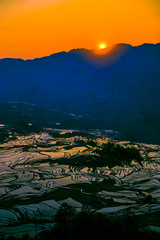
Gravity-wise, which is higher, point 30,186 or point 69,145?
point 69,145

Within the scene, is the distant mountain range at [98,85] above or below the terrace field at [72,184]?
above

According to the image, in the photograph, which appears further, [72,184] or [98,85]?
[98,85]

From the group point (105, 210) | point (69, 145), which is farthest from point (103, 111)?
point (105, 210)

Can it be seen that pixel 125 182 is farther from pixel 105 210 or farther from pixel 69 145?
pixel 69 145

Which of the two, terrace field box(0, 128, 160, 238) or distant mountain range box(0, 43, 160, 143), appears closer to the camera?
terrace field box(0, 128, 160, 238)

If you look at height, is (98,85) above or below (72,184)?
above

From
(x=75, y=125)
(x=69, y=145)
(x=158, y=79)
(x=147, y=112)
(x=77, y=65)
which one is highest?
(x=77, y=65)

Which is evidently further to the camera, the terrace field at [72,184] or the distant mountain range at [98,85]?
the distant mountain range at [98,85]

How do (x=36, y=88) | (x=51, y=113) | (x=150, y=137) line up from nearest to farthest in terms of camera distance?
(x=150, y=137) → (x=51, y=113) → (x=36, y=88)
